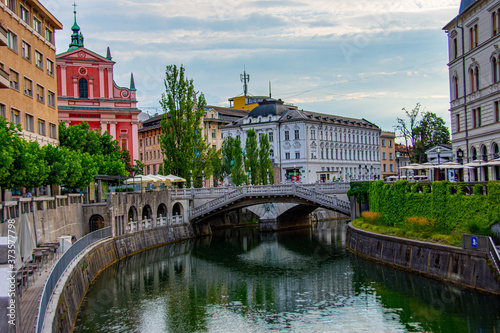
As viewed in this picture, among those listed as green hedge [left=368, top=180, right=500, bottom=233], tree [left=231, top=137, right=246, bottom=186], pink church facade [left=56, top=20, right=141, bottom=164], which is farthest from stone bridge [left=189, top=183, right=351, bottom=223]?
pink church facade [left=56, top=20, right=141, bottom=164]

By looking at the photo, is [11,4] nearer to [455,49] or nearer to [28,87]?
[28,87]

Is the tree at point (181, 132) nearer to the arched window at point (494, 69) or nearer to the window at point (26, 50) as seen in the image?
the window at point (26, 50)

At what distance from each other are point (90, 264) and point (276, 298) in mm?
12622

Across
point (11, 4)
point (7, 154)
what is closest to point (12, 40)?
point (11, 4)

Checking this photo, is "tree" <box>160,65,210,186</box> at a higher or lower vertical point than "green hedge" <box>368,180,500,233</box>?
higher

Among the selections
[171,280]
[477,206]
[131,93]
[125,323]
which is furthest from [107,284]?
[131,93]

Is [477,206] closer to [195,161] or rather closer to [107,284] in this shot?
[107,284]

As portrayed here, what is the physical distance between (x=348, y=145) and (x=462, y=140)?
199 ft

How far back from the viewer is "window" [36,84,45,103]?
5119 cm

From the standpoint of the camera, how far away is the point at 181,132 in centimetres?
7106

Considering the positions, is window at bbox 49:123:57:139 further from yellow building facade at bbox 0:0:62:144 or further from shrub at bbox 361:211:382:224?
shrub at bbox 361:211:382:224

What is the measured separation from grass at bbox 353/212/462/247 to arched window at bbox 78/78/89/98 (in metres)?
51.1

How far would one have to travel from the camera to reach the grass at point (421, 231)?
3416 cm

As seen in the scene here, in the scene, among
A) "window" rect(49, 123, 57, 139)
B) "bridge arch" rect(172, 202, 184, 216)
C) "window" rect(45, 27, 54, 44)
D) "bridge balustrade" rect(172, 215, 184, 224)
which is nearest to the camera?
"window" rect(45, 27, 54, 44)
